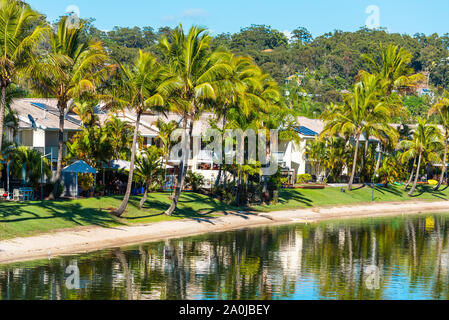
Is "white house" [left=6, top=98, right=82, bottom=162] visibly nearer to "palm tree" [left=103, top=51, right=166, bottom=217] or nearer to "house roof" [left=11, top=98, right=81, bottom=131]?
"house roof" [left=11, top=98, right=81, bottom=131]

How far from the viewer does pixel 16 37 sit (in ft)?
102

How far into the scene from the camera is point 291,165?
2751 inches

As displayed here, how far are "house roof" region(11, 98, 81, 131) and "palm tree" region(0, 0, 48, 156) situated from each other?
18.3m

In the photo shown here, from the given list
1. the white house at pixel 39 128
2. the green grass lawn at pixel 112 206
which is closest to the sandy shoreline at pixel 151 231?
the green grass lawn at pixel 112 206

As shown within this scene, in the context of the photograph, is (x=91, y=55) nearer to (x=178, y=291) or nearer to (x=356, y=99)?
(x=178, y=291)

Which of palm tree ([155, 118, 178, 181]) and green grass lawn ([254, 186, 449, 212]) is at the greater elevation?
palm tree ([155, 118, 178, 181])

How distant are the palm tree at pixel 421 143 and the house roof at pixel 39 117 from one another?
35.1m

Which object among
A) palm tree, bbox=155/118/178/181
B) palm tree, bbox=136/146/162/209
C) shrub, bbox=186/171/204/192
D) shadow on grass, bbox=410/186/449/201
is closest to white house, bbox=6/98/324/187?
palm tree, bbox=155/118/178/181

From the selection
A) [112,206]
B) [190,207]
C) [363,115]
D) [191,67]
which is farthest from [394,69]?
[112,206]

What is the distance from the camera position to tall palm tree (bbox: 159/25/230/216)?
134 feet

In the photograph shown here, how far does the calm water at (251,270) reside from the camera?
82.0 feet

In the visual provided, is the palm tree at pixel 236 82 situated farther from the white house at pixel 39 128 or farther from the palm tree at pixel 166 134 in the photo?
the white house at pixel 39 128

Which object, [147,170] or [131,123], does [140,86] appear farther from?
[131,123]
